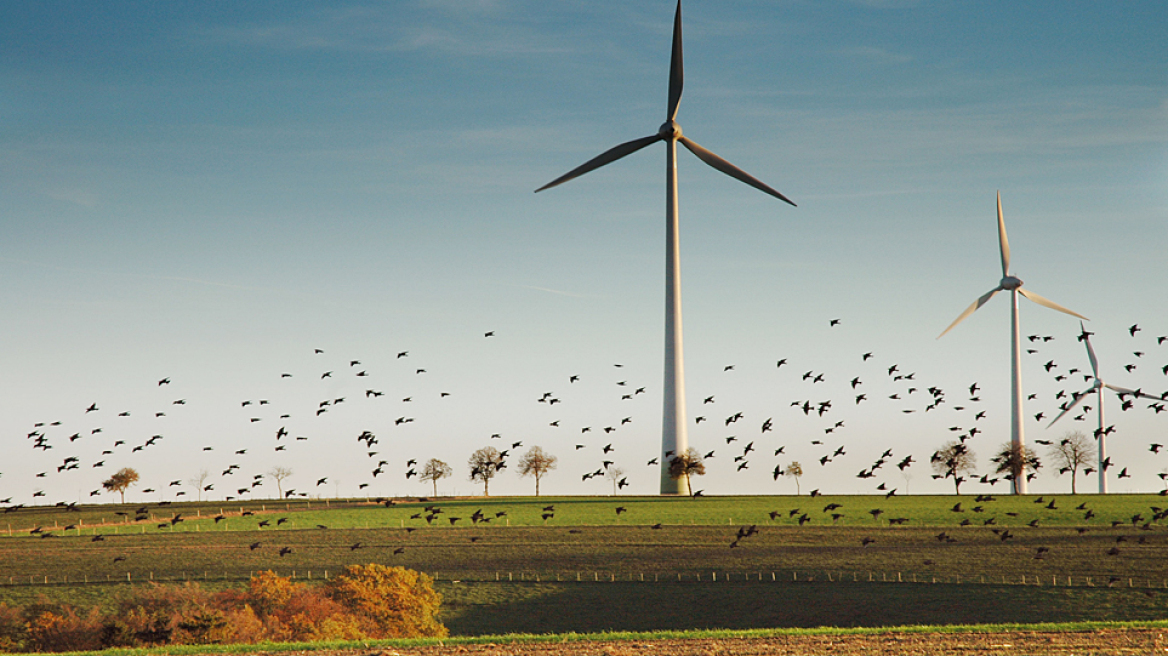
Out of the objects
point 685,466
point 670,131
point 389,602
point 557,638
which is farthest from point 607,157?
point 557,638

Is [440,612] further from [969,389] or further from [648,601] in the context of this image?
[969,389]

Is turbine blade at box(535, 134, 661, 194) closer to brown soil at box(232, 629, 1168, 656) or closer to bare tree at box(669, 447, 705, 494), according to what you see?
bare tree at box(669, 447, 705, 494)

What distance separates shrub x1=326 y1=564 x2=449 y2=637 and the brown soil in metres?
26.5

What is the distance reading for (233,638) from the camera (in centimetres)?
5128

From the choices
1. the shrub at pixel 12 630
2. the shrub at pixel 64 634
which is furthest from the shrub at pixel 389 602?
the shrub at pixel 12 630

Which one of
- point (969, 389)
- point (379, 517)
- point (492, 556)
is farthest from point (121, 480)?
point (969, 389)

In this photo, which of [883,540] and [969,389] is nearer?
[969,389]

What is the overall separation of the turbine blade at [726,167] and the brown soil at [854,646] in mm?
72612

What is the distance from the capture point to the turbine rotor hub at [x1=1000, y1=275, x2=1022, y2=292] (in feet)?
438

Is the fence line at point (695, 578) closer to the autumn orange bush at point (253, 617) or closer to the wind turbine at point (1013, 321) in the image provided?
the autumn orange bush at point (253, 617)

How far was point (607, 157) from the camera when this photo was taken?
116 meters

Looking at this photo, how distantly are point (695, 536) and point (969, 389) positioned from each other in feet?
131

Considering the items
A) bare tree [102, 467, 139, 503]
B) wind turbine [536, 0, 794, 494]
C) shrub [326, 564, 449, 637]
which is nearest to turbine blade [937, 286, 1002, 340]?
wind turbine [536, 0, 794, 494]

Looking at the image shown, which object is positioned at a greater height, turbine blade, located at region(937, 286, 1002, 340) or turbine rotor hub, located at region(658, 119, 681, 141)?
turbine rotor hub, located at region(658, 119, 681, 141)
